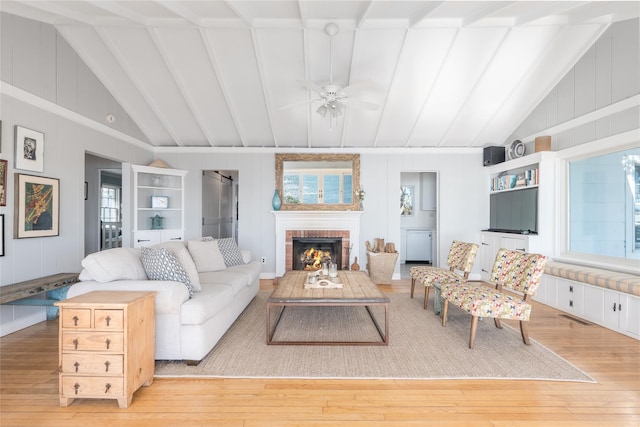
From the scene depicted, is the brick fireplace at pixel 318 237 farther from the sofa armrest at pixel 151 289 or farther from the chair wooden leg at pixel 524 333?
the sofa armrest at pixel 151 289

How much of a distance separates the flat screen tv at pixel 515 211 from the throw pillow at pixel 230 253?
14.2 ft

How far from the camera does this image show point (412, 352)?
8.92ft

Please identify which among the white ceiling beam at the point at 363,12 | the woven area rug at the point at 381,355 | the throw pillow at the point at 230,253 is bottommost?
the woven area rug at the point at 381,355

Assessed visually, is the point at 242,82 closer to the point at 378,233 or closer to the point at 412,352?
the point at 378,233

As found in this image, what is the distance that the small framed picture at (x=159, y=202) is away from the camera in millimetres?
5668

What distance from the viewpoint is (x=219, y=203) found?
780 cm

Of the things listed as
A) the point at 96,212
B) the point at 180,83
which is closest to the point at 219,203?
the point at 96,212

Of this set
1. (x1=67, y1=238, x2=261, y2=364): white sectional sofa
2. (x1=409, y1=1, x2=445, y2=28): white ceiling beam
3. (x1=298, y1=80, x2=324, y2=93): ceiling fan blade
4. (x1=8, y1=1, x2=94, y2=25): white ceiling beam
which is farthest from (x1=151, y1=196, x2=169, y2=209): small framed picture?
(x1=409, y1=1, x2=445, y2=28): white ceiling beam

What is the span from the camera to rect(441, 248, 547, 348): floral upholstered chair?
9.08 feet

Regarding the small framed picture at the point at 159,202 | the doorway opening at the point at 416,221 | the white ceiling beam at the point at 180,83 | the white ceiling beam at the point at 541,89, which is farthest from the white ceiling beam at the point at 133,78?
the white ceiling beam at the point at 541,89

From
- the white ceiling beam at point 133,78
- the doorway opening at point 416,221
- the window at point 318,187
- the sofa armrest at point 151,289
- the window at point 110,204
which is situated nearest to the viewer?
the sofa armrest at point 151,289

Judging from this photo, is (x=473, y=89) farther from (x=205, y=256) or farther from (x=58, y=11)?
(x=58, y=11)

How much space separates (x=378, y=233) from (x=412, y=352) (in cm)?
347

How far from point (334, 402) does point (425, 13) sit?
143 inches
